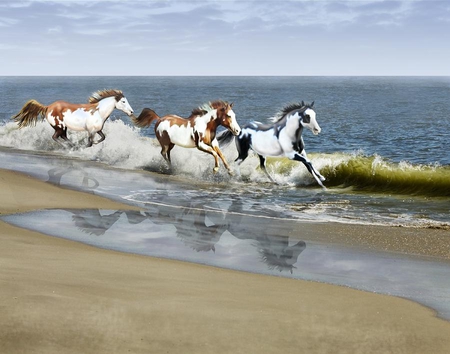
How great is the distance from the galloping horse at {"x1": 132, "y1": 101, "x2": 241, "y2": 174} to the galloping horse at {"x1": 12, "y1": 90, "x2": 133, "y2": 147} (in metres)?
1.61

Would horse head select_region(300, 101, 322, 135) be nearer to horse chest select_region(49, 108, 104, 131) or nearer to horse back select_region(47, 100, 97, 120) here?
horse chest select_region(49, 108, 104, 131)

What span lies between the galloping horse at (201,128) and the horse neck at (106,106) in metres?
2.19

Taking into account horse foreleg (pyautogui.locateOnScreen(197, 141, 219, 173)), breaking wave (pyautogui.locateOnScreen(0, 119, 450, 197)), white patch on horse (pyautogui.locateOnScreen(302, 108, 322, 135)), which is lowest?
breaking wave (pyautogui.locateOnScreen(0, 119, 450, 197))

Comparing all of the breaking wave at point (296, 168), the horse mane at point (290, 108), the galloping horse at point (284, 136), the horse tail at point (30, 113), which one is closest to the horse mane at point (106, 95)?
the breaking wave at point (296, 168)

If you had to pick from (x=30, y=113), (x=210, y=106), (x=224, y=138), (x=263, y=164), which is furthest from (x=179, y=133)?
(x=30, y=113)

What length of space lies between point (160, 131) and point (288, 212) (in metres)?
5.91

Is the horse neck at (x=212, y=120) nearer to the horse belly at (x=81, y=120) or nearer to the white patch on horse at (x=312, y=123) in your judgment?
the white patch on horse at (x=312, y=123)

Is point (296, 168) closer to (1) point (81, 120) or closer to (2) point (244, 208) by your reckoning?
(2) point (244, 208)

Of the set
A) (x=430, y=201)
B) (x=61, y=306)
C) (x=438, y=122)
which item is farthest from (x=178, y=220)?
(x=438, y=122)

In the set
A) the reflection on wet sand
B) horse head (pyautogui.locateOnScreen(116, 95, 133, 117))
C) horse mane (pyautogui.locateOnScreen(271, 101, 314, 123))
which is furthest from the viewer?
Result: horse head (pyautogui.locateOnScreen(116, 95, 133, 117))

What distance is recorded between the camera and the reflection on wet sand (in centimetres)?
805

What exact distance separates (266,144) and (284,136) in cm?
58

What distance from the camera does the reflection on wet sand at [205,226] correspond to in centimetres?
805

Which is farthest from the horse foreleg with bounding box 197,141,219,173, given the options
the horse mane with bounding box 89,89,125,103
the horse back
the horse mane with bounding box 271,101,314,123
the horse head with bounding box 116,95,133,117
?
the horse back
